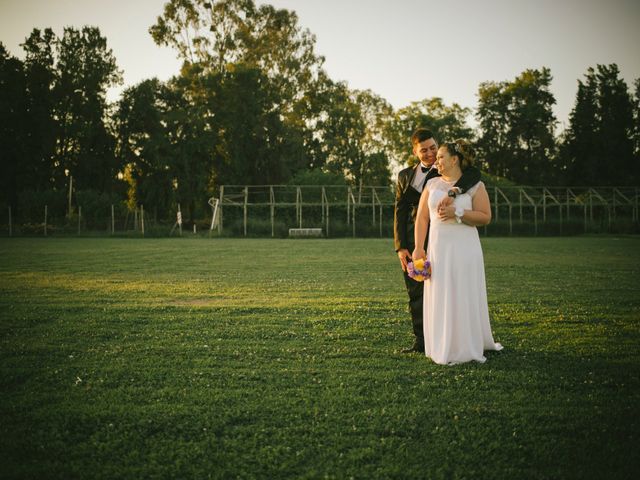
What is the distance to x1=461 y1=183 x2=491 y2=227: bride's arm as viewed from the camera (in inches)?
226

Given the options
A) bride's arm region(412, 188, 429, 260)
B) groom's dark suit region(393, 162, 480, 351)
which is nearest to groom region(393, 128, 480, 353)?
groom's dark suit region(393, 162, 480, 351)

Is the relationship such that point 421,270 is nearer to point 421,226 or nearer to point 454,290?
point 454,290

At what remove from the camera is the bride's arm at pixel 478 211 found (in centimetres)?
575

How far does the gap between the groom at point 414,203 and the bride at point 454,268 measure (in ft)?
1.28

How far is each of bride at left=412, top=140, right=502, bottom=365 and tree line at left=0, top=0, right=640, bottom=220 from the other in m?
44.6

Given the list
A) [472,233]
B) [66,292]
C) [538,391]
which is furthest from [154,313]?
[538,391]

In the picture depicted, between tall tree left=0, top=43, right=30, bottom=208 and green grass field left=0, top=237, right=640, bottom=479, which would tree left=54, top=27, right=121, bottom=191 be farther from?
green grass field left=0, top=237, right=640, bottom=479

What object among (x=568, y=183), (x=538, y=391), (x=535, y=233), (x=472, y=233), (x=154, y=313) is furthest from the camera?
(x=568, y=183)

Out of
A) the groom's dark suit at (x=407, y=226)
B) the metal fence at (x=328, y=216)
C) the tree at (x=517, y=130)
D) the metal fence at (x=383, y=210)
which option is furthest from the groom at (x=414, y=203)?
the tree at (x=517, y=130)

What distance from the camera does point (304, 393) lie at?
4.75 m

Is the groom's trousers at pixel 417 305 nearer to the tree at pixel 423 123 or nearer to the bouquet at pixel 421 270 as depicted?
the bouquet at pixel 421 270

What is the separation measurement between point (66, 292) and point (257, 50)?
153 feet

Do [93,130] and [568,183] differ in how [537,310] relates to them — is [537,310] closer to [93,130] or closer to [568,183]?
[93,130]

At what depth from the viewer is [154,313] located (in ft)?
28.8
